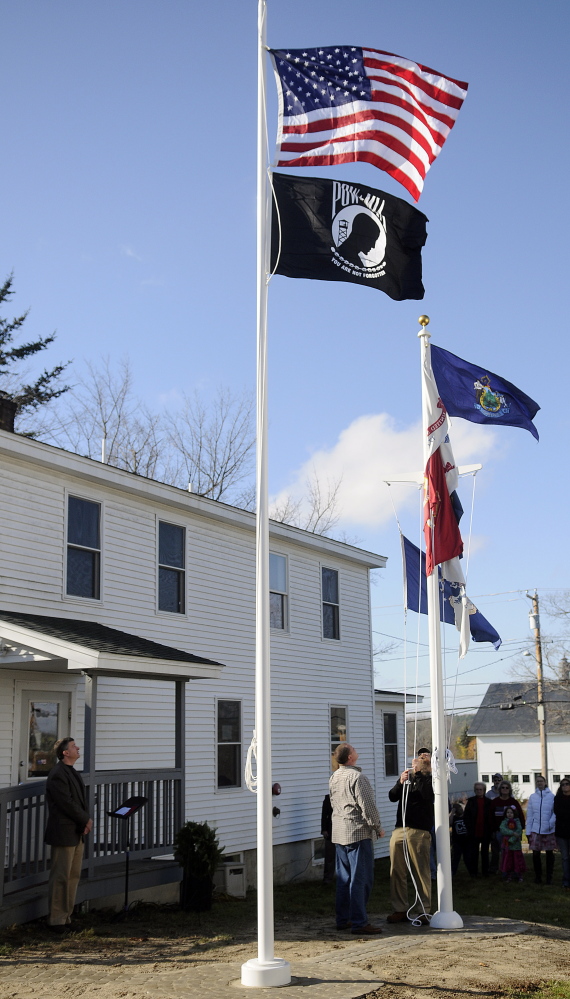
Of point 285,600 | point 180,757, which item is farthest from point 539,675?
point 180,757

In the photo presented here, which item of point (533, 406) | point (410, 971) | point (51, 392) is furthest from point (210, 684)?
point (51, 392)

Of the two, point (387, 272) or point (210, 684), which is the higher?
point (387, 272)

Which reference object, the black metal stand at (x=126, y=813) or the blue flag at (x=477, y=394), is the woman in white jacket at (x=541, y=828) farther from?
the black metal stand at (x=126, y=813)

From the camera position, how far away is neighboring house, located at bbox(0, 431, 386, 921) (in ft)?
36.5

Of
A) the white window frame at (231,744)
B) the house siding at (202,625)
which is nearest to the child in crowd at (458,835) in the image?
the house siding at (202,625)

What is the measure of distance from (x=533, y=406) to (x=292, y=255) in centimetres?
463

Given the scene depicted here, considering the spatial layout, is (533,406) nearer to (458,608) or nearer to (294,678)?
(458,608)

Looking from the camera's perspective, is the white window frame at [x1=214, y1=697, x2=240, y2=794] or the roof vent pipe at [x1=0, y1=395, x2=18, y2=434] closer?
the roof vent pipe at [x1=0, y1=395, x2=18, y2=434]

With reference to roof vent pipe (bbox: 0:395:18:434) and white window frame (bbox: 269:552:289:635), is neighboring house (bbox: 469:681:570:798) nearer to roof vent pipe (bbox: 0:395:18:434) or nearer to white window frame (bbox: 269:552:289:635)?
white window frame (bbox: 269:552:289:635)

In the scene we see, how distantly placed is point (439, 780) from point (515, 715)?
1907 inches

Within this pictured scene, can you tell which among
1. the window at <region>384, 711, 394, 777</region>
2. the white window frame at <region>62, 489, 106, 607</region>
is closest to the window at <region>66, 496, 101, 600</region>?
the white window frame at <region>62, 489, 106, 607</region>

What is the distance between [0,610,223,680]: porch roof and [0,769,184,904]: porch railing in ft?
4.11

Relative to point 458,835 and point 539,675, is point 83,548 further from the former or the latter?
point 539,675

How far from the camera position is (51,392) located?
106ft
